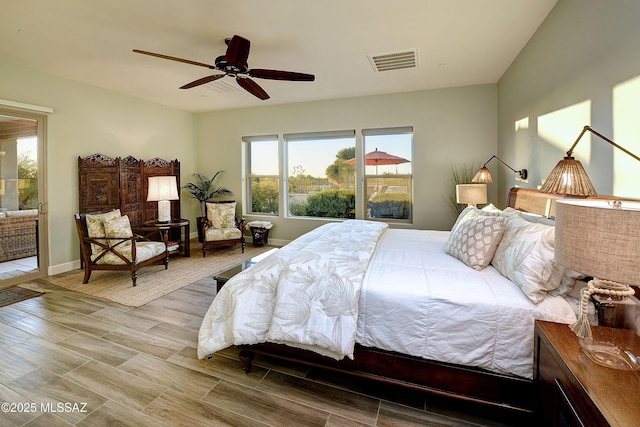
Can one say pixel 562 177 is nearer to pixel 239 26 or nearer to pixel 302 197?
pixel 239 26

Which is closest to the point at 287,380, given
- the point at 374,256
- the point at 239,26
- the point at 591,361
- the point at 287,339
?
the point at 287,339

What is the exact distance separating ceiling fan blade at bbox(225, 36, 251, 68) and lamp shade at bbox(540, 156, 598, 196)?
2660 millimetres

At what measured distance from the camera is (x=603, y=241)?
0.99m

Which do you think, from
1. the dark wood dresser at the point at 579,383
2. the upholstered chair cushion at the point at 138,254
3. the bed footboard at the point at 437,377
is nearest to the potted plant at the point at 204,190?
the upholstered chair cushion at the point at 138,254

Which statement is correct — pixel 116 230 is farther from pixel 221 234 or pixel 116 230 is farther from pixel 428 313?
pixel 428 313

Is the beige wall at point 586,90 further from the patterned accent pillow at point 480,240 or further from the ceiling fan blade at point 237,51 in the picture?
the ceiling fan blade at point 237,51

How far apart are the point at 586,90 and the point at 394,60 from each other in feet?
6.99

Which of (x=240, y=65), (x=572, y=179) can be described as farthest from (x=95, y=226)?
(x=572, y=179)

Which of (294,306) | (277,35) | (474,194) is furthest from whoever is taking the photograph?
(474,194)

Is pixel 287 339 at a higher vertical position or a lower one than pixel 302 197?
lower

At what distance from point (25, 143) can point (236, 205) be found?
335 cm

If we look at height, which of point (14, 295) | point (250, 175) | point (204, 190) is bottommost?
point (14, 295)

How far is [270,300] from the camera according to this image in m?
1.94

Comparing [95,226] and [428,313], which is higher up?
[95,226]
